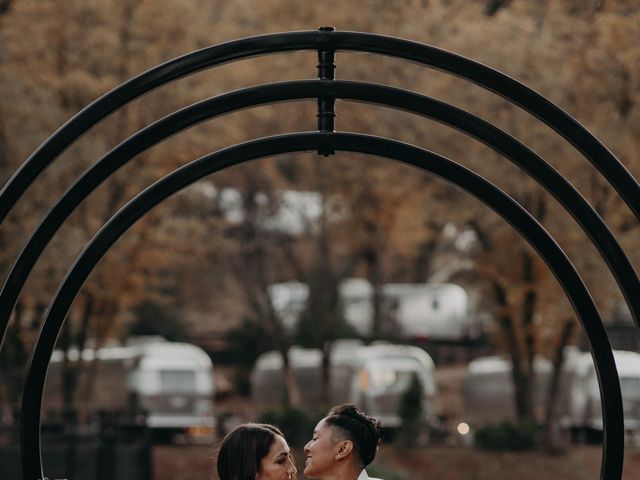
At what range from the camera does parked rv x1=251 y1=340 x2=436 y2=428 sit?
110ft

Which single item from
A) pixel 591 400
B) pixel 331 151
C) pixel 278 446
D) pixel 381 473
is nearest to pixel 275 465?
pixel 278 446

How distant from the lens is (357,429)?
7098mm

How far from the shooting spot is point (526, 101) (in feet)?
22.1

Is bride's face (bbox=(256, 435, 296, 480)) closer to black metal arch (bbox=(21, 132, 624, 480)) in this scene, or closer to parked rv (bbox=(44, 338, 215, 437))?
black metal arch (bbox=(21, 132, 624, 480))

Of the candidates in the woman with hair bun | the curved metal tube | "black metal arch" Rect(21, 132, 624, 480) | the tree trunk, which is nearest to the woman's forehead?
the woman with hair bun

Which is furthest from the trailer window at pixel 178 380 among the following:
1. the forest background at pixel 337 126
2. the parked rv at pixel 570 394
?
the parked rv at pixel 570 394

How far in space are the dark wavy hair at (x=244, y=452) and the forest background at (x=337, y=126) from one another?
774 inches

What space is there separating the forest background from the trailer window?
7.16 feet

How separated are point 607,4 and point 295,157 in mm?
11131

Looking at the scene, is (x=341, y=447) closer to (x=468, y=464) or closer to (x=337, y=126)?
(x=468, y=464)

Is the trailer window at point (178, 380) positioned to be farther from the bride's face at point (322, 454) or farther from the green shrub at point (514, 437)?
the bride's face at point (322, 454)

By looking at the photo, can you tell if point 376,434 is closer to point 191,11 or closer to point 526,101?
point 526,101

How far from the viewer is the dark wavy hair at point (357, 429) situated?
23.2ft

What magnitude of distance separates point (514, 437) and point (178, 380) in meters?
8.65
